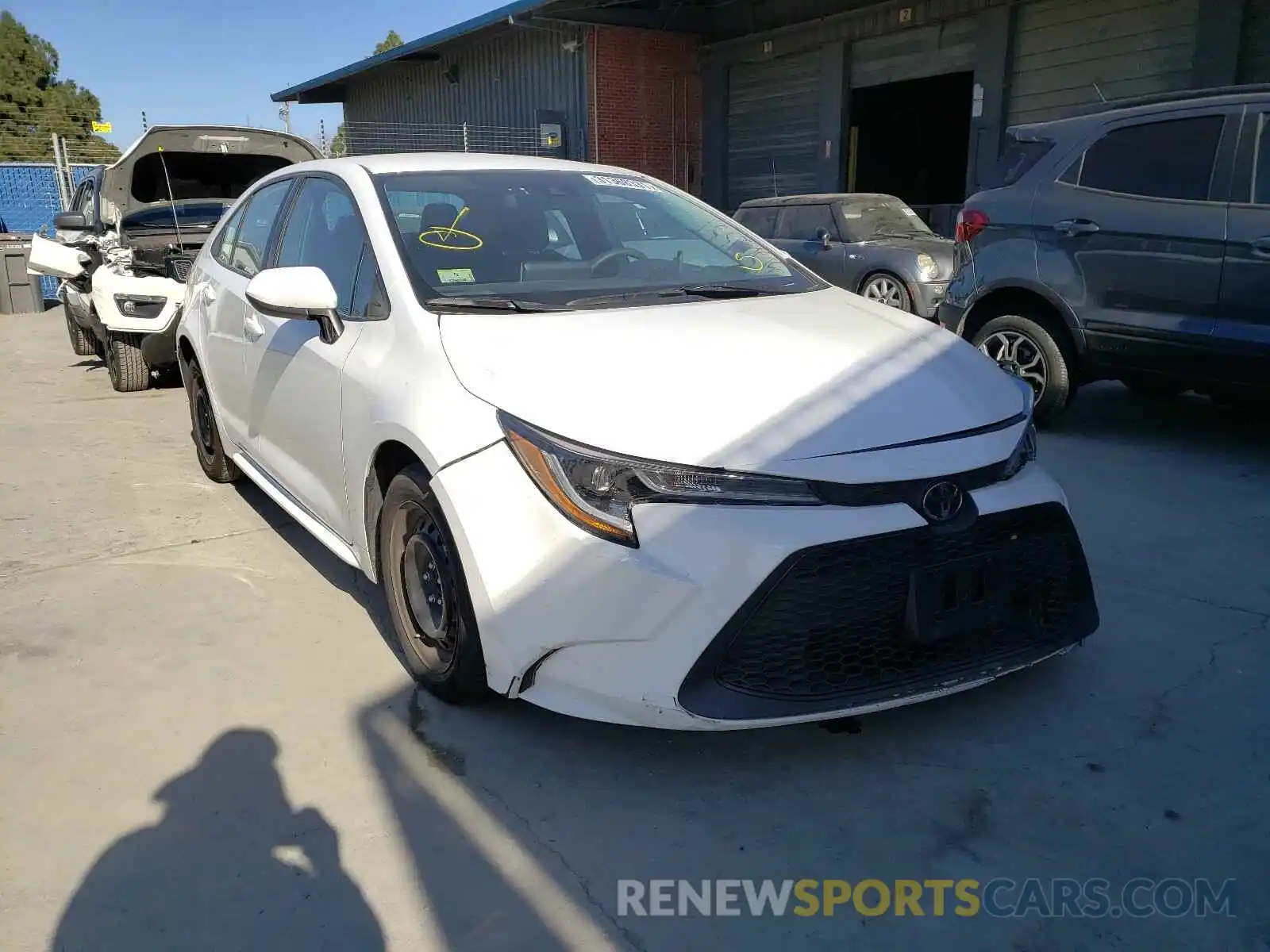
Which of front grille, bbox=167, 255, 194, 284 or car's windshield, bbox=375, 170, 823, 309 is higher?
car's windshield, bbox=375, 170, 823, 309

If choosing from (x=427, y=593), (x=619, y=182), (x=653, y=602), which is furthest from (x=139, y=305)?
(x=653, y=602)

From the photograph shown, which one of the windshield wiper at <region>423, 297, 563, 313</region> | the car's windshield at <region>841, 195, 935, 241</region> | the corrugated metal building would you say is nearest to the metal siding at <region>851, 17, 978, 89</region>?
the corrugated metal building

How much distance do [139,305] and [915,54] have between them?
12.9 meters

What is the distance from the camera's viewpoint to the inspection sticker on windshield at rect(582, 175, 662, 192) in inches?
154

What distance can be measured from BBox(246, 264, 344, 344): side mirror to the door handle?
424 centimetres

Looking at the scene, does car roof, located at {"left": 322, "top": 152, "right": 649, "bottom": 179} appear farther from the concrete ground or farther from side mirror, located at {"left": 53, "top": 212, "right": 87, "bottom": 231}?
side mirror, located at {"left": 53, "top": 212, "right": 87, "bottom": 231}

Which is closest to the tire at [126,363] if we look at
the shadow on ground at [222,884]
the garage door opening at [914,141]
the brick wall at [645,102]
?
the shadow on ground at [222,884]

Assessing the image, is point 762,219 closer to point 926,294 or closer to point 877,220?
point 877,220

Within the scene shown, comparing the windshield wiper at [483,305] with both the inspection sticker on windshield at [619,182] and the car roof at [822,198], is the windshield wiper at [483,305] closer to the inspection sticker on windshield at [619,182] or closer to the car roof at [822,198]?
the inspection sticker on windshield at [619,182]

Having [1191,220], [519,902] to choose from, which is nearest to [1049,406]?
[1191,220]

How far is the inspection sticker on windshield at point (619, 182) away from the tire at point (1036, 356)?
2664 millimetres

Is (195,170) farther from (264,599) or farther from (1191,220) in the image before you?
(1191,220)

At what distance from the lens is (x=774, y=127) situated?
1869cm

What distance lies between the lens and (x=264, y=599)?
3803 mm
